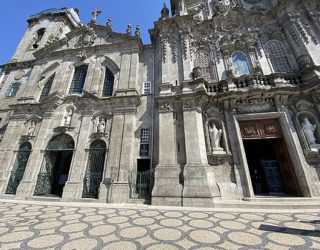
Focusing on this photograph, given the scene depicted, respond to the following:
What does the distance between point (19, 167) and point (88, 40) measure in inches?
515

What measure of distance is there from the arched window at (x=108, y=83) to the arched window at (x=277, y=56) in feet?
43.5

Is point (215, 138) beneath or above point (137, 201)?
above

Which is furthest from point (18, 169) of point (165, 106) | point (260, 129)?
point (260, 129)

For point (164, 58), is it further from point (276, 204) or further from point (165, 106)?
point (276, 204)

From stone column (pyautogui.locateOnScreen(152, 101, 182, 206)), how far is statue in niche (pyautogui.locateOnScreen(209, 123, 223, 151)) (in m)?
2.41

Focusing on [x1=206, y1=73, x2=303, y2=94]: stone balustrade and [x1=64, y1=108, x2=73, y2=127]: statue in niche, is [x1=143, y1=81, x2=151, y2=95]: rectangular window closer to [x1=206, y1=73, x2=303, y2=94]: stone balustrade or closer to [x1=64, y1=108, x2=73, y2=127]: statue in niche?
[x1=206, y1=73, x2=303, y2=94]: stone balustrade

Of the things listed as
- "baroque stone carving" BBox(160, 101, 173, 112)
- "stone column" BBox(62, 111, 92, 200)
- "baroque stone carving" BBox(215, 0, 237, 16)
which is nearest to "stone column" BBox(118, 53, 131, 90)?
"stone column" BBox(62, 111, 92, 200)

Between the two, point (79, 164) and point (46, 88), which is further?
point (46, 88)

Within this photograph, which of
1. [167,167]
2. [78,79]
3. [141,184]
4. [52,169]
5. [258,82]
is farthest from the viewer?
[78,79]

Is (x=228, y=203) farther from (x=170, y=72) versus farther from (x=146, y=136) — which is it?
(x=170, y=72)

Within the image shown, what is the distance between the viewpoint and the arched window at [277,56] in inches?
476

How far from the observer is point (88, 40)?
53.7 feet

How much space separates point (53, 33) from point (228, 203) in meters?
28.6

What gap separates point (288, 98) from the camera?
10.4 metres
